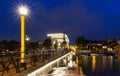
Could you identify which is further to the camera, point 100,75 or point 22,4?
point 100,75

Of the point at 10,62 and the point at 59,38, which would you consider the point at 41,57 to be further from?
the point at 59,38

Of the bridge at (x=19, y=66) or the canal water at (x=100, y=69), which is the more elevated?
the bridge at (x=19, y=66)

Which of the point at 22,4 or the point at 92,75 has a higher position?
the point at 22,4

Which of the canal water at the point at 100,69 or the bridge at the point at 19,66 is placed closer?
the bridge at the point at 19,66

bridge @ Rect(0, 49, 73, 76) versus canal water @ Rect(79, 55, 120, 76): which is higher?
bridge @ Rect(0, 49, 73, 76)

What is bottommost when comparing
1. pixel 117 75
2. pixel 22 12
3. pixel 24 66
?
pixel 117 75

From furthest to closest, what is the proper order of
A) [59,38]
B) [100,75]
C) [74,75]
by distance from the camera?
[59,38], [100,75], [74,75]

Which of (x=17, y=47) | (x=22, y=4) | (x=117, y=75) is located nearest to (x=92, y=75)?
(x=117, y=75)

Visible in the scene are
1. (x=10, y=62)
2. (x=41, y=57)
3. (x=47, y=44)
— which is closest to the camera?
(x=10, y=62)

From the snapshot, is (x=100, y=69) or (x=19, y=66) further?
(x=100, y=69)

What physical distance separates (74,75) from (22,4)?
752 cm

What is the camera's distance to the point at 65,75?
17.9m

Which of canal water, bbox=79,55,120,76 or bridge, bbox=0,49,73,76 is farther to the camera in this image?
canal water, bbox=79,55,120,76

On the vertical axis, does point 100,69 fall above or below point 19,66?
below
